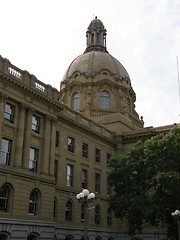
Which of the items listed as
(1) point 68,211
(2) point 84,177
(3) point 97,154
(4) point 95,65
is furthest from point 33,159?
(4) point 95,65

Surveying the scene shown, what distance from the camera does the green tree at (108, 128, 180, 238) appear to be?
31.2m

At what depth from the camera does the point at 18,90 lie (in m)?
33.2

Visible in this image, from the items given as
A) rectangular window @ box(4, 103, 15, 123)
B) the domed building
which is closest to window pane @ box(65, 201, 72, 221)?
rectangular window @ box(4, 103, 15, 123)

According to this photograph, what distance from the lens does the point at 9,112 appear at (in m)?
32.6

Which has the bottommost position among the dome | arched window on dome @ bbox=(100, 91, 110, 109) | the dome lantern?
arched window on dome @ bbox=(100, 91, 110, 109)

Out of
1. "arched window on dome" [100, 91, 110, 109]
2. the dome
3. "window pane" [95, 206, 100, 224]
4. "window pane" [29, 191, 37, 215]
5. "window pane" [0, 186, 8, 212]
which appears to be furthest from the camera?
the dome

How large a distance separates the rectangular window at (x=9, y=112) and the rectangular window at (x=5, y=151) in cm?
198

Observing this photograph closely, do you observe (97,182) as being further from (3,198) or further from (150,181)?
(3,198)

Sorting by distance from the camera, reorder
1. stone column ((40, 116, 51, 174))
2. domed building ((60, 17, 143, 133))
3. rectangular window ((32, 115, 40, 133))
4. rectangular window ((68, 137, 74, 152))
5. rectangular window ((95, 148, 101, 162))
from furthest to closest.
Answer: domed building ((60, 17, 143, 133)) → rectangular window ((95, 148, 101, 162)) → rectangular window ((68, 137, 74, 152)) → rectangular window ((32, 115, 40, 133)) → stone column ((40, 116, 51, 174))

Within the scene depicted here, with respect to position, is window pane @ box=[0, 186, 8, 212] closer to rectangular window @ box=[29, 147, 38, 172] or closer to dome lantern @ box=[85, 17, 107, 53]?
rectangular window @ box=[29, 147, 38, 172]

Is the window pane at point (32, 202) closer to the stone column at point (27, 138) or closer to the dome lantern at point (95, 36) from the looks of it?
the stone column at point (27, 138)

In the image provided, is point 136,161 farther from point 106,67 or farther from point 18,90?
point 106,67

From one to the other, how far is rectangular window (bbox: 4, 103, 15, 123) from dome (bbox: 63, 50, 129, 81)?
120 feet

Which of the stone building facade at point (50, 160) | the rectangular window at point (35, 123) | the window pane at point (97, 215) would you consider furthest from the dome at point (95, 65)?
the rectangular window at point (35, 123)
